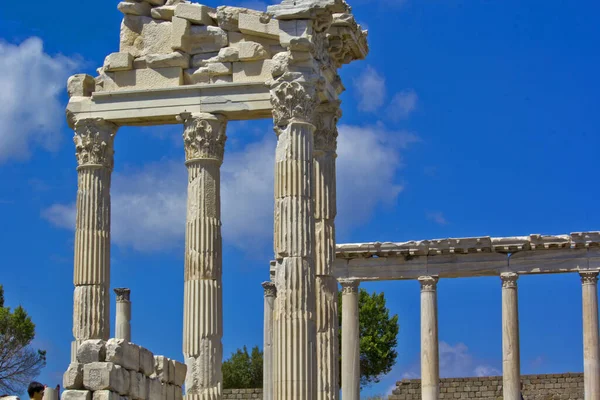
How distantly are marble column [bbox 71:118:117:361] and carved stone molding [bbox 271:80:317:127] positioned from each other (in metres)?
5.64

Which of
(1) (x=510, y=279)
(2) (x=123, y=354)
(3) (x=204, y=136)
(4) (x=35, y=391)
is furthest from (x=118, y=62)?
(1) (x=510, y=279)

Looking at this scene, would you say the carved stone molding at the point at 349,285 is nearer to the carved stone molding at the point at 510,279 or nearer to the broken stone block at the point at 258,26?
the carved stone molding at the point at 510,279

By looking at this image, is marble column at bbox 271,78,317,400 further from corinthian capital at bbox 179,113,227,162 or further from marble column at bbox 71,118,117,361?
marble column at bbox 71,118,117,361

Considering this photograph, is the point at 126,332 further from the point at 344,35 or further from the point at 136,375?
the point at 136,375

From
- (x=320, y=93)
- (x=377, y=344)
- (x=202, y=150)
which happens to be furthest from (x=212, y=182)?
(x=377, y=344)

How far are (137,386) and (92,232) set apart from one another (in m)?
11.5

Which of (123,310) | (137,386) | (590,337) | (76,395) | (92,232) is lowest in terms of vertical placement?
(76,395)

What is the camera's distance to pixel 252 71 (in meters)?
41.0

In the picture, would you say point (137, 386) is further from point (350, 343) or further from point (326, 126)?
point (350, 343)

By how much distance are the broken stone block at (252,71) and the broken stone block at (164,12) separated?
255 cm

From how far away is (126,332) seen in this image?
57.2 metres

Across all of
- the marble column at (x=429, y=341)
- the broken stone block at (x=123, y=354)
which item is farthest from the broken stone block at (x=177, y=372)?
the marble column at (x=429, y=341)

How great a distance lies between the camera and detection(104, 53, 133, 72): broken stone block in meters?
41.8

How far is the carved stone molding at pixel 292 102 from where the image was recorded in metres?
39.1
